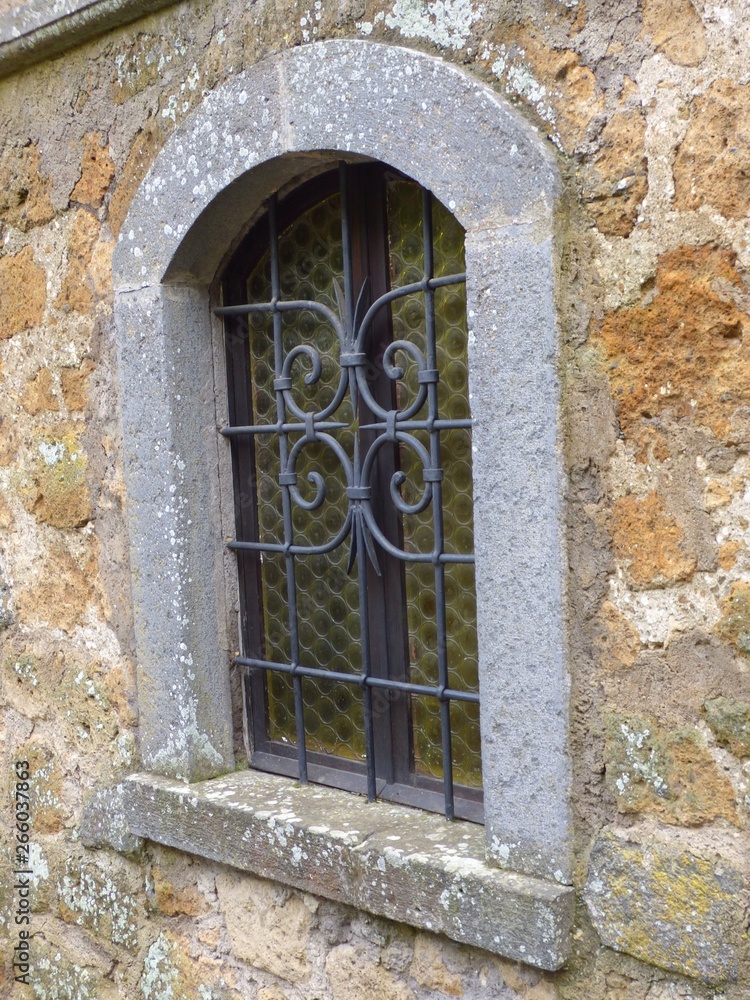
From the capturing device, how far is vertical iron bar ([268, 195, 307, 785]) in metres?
2.46

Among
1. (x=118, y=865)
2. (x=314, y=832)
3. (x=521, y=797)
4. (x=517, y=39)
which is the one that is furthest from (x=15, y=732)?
(x=517, y=39)

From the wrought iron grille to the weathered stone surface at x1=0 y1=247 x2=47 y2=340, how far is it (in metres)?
0.64

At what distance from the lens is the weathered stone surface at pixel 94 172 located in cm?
266

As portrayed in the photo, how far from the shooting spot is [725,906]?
5.46 feet

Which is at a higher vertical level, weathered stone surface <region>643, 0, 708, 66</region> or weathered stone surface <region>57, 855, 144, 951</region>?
weathered stone surface <region>643, 0, 708, 66</region>

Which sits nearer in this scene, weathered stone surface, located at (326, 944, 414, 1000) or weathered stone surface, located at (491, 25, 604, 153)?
weathered stone surface, located at (491, 25, 604, 153)

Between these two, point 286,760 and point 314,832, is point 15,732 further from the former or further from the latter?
point 314,832

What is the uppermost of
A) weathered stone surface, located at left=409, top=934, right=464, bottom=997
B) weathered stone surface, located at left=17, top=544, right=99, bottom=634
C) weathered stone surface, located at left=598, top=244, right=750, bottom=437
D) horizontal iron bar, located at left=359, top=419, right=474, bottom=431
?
weathered stone surface, located at left=598, top=244, right=750, bottom=437

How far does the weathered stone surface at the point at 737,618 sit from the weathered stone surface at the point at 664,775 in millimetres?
183

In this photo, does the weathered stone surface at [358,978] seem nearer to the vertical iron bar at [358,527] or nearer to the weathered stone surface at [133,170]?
the vertical iron bar at [358,527]

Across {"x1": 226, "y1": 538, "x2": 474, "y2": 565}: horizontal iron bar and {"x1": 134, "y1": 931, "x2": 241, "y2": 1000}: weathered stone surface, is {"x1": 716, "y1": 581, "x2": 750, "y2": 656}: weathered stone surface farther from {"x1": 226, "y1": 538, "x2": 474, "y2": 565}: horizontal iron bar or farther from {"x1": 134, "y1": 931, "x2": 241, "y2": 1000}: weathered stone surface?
{"x1": 134, "y1": 931, "x2": 241, "y2": 1000}: weathered stone surface

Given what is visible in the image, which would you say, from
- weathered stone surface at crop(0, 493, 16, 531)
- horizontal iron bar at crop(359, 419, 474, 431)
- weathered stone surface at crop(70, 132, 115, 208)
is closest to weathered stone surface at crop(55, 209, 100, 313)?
weathered stone surface at crop(70, 132, 115, 208)

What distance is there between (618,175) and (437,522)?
81cm

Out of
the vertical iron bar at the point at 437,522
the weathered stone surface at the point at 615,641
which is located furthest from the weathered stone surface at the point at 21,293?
the weathered stone surface at the point at 615,641
